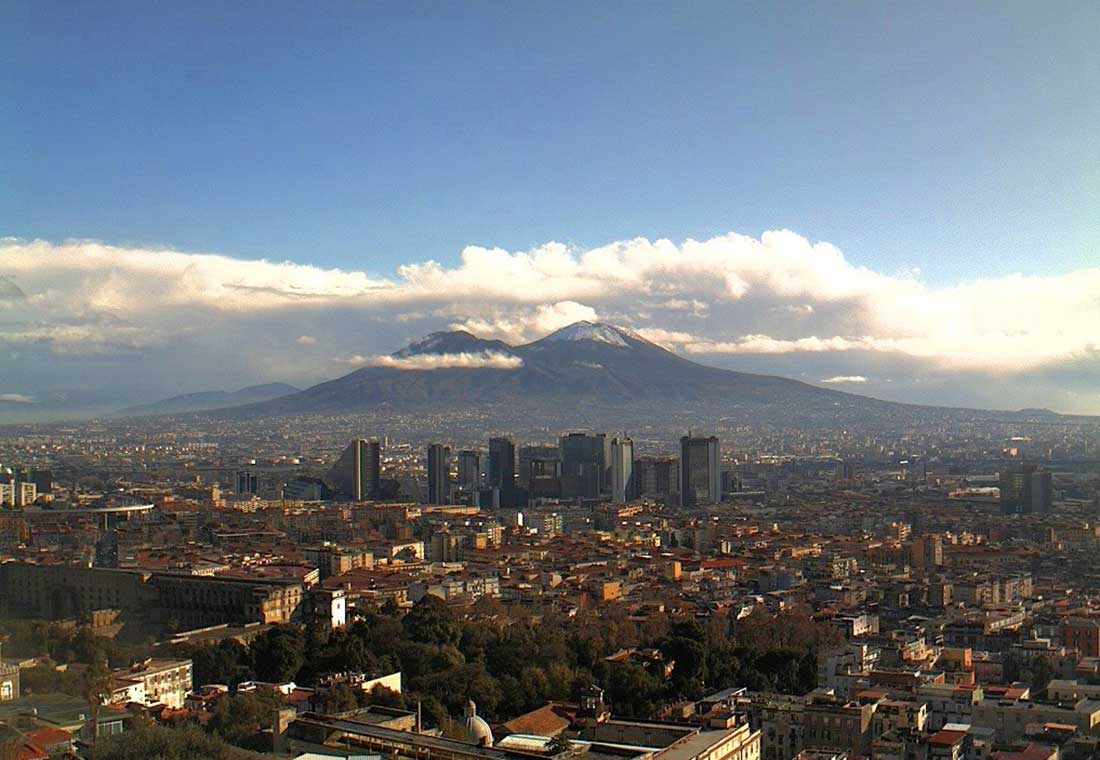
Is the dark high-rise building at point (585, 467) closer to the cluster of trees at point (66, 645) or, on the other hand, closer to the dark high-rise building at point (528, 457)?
the dark high-rise building at point (528, 457)

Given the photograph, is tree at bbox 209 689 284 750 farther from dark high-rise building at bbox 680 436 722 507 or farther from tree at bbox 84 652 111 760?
dark high-rise building at bbox 680 436 722 507

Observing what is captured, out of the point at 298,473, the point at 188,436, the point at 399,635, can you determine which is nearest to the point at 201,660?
the point at 399,635

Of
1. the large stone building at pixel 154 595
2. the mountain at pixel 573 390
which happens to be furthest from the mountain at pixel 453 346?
the large stone building at pixel 154 595

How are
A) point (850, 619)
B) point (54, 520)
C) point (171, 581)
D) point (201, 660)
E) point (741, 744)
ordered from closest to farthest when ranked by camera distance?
point (741, 744), point (201, 660), point (850, 619), point (171, 581), point (54, 520)

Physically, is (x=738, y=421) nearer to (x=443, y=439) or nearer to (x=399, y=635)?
(x=443, y=439)

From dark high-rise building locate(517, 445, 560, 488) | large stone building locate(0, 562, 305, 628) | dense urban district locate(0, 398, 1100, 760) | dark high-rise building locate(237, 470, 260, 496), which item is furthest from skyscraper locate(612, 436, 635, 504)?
large stone building locate(0, 562, 305, 628)

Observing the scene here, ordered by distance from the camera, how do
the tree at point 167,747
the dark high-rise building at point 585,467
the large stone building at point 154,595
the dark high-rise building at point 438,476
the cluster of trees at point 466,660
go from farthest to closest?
1. the dark high-rise building at point 585,467
2. the dark high-rise building at point 438,476
3. the large stone building at point 154,595
4. the cluster of trees at point 466,660
5. the tree at point 167,747

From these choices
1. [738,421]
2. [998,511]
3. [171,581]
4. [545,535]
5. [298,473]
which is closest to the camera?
[171,581]

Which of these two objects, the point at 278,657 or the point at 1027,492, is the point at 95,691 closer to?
the point at 278,657
